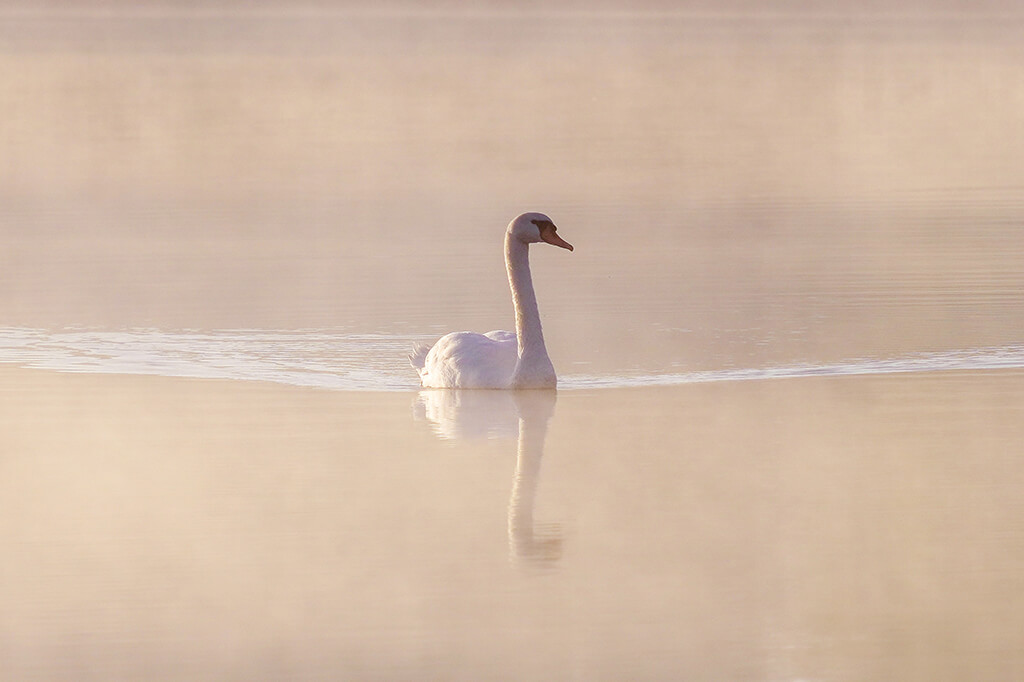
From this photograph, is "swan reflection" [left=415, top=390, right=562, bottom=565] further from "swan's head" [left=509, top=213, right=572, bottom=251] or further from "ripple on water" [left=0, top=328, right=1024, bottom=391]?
"swan's head" [left=509, top=213, right=572, bottom=251]

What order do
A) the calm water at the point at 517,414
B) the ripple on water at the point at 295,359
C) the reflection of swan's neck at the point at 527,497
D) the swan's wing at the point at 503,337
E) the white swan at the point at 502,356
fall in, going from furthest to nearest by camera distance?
the swan's wing at the point at 503,337 → the ripple on water at the point at 295,359 → the white swan at the point at 502,356 → the reflection of swan's neck at the point at 527,497 → the calm water at the point at 517,414

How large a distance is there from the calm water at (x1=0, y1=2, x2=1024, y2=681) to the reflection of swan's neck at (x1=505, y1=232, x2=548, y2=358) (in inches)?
10.6

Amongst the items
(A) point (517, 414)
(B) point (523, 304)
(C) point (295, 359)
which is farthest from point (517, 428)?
(C) point (295, 359)

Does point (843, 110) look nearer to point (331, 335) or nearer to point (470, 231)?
point (470, 231)

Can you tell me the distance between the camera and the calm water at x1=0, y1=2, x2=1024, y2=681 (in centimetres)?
537

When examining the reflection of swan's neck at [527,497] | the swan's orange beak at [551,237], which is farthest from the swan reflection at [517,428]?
the swan's orange beak at [551,237]

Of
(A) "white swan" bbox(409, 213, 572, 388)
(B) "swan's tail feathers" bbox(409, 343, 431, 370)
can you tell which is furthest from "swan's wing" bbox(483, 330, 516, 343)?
(B) "swan's tail feathers" bbox(409, 343, 431, 370)

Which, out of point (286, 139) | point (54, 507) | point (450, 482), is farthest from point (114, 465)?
point (286, 139)

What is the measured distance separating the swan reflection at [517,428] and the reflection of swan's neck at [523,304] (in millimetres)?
180

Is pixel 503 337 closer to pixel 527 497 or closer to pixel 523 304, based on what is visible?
pixel 523 304

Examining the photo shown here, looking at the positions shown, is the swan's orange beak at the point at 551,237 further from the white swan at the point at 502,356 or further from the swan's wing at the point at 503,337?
the swan's wing at the point at 503,337

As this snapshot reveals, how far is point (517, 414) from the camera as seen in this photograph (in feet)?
27.3

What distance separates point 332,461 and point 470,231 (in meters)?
6.99

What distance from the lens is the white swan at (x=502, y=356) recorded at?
8.73m
